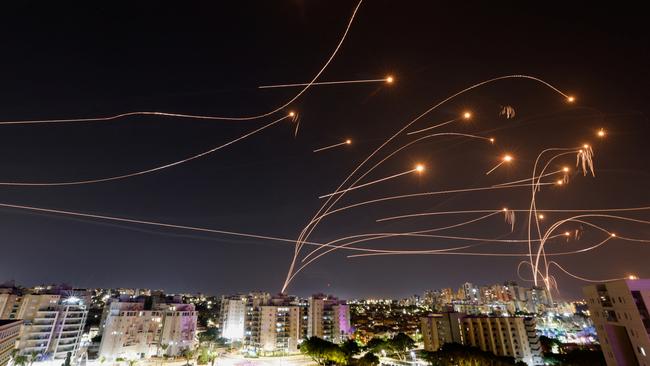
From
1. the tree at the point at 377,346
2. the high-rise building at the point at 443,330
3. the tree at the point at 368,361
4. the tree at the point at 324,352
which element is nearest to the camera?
the tree at the point at 368,361

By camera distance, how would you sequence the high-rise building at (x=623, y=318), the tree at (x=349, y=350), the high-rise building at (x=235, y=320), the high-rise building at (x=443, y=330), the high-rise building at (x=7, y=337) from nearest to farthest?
the high-rise building at (x=623, y=318), the high-rise building at (x=7, y=337), the tree at (x=349, y=350), the high-rise building at (x=443, y=330), the high-rise building at (x=235, y=320)

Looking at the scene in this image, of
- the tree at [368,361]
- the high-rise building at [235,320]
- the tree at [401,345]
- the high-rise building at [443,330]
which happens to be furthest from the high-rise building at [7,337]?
the high-rise building at [443,330]

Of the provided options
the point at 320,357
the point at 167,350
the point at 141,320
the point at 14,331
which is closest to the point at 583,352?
the point at 320,357

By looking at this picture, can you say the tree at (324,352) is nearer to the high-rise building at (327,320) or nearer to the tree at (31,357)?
the high-rise building at (327,320)

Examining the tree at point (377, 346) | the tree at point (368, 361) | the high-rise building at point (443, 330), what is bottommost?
the tree at point (368, 361)

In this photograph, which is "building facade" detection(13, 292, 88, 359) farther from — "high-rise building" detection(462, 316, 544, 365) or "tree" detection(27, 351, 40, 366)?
"high-rise building" detection(462, 316, 544, 365)

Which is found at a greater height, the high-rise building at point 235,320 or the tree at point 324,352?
the high-rise building at point 235,320
